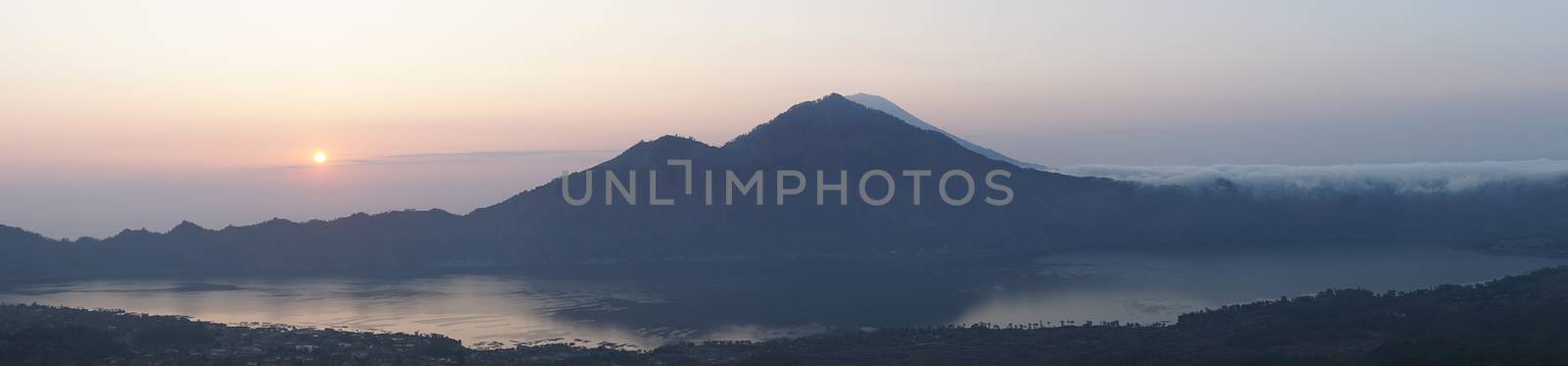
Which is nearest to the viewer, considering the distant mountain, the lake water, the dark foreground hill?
the dark foreground hill

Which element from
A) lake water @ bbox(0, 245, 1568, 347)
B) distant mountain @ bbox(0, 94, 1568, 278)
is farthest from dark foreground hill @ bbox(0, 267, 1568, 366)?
distant mountain @ bbox(0, 94, 1568, 278)

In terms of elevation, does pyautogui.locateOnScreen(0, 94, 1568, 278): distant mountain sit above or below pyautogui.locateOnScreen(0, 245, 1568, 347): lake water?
above

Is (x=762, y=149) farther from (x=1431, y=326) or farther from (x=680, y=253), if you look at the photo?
(x=1431, y=326)

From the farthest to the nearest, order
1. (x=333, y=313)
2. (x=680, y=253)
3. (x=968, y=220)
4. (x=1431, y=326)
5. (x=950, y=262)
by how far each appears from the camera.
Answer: (x=968, y=220)
(x=680, y=253)
(x=950, y=262)
(x=333, y=313)
(x=1431, y=326)

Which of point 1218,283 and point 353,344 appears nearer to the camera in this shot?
point 353,344

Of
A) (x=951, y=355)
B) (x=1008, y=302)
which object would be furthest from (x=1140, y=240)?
(x=951, y=355)

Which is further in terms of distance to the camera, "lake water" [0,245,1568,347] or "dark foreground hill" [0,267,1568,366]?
"lake water" [0,245,1568,347]

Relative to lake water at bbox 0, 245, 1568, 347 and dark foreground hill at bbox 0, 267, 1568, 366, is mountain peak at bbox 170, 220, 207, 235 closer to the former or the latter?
lake water at bbox 0, 245, 1568, 347
